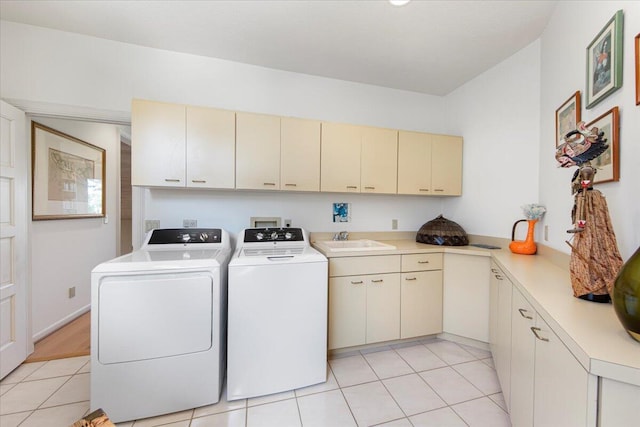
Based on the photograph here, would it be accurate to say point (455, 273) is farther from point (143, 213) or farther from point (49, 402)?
point (49, 402)

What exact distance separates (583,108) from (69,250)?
14.9 ft

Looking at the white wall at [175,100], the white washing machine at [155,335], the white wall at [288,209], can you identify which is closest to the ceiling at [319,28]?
the white wall at [175,100]

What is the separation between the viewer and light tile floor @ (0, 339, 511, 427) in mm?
1491

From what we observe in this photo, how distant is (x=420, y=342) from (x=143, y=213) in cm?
281

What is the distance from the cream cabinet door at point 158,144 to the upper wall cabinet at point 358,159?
3.87ft

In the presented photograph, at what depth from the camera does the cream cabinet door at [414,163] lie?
255cm

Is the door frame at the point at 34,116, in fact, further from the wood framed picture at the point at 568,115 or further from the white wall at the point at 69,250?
the wood framed picture at the point at 568,115

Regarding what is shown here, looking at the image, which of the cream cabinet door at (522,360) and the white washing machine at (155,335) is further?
the white washing machine at (155,335)

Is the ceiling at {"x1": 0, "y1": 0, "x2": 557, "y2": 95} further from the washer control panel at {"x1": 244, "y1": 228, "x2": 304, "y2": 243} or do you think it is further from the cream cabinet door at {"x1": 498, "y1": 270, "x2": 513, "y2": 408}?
the cream cabinet door at {"x1": 498, "y1": 270, "x2": 513, "y2": 408}

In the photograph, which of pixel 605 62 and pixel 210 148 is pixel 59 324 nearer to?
pixel 210 148

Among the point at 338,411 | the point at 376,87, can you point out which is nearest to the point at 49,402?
the point at 338,411

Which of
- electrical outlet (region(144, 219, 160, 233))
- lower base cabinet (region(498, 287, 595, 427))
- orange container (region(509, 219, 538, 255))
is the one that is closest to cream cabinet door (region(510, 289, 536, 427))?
lower base cabinet (region(498, 287, 595, 427))

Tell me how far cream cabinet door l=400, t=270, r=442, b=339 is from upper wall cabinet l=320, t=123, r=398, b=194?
871 millimetres

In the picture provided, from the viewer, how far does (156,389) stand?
1500mm
